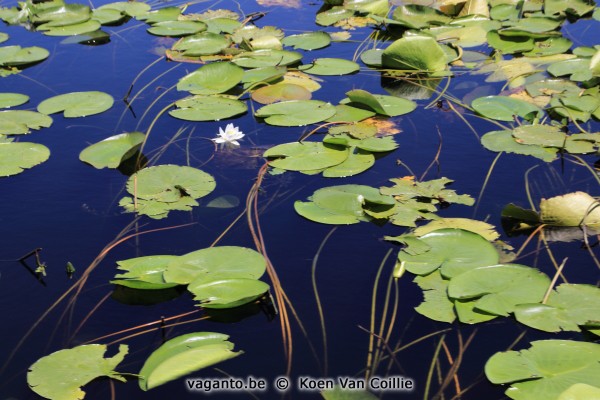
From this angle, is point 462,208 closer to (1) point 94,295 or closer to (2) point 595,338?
(2) point 595,338

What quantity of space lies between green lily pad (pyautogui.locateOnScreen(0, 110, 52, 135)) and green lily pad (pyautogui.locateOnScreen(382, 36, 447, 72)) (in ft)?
8.12

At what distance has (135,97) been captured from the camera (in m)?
4.88

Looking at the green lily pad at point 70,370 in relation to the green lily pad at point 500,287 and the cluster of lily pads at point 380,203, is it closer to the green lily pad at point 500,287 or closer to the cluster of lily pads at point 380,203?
the cluster of lily pads at point 380,203

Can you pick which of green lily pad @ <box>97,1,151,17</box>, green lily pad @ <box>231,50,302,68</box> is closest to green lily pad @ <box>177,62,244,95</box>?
green lily pad @ <box>231,50,302,68</box>

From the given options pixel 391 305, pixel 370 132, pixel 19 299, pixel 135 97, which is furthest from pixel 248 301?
pixel 135 97

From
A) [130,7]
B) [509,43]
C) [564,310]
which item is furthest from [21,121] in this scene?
[509,43]

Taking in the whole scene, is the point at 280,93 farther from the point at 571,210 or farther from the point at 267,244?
the point at 571,210

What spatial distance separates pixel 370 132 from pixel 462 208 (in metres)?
0.94

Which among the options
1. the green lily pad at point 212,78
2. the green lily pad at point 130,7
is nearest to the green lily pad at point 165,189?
the green lily pad at point 212,78

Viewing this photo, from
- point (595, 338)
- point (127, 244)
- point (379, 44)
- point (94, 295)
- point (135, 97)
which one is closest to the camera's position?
point (595, 338)

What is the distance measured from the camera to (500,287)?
8.99 feet

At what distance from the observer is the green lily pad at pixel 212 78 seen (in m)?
4.86

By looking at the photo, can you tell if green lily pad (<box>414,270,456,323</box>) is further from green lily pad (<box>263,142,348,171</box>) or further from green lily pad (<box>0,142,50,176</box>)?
green lily pad (<box>0,142,50,176</box>)

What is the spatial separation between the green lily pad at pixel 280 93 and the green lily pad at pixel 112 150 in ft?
3.21
